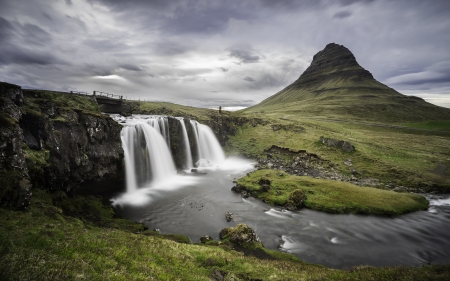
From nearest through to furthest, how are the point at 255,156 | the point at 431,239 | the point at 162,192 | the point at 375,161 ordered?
the point at 431,239
the point at 162,192
the point at 375,161
the point at 255,156

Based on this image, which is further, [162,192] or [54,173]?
[162,192]

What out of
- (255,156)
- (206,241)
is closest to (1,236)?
(206,241)

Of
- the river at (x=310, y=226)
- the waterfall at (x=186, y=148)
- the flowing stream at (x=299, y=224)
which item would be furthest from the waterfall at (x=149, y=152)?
the river at (x=310, y=226)

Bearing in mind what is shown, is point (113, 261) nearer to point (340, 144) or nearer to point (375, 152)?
point (340, 144)

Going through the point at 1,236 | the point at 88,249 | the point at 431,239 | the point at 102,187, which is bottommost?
the point at 431,239

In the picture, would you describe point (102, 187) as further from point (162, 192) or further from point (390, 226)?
point (390, 226)

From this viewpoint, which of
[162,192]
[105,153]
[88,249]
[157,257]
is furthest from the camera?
[162,192]

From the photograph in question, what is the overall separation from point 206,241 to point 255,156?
4799cm

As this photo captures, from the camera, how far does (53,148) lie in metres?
26.3

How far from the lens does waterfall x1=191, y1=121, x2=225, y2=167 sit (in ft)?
206

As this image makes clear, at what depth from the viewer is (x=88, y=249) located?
473 inches

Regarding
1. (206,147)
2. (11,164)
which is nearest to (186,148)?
(206,147)

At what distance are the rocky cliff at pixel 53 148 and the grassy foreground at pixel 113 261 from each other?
14.4 ft

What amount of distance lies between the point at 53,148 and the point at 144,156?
732 inches
